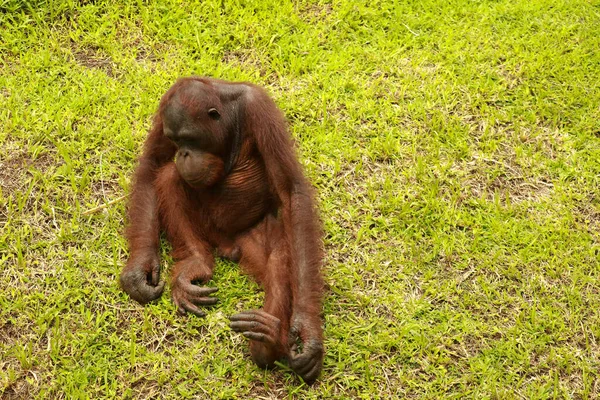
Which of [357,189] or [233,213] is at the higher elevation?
[233,213]

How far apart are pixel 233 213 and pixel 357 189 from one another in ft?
2.80

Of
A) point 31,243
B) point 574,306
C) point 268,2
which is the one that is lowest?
point 574,306

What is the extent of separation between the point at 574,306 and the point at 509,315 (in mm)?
358

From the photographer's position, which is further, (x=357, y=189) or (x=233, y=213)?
(x=357, y=189)

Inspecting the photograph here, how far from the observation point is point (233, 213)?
4.24 metres

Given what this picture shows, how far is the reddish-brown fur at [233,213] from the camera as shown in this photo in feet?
12.4

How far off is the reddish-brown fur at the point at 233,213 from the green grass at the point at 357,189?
14 centimetres

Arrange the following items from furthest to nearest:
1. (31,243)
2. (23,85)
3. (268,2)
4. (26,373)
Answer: (268,2) < (23,85) < (31,243) < (26,373)

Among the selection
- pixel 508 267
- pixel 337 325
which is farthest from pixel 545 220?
pixel 337 325

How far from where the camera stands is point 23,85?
514 centimetres

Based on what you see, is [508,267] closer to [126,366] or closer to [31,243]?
[126,366]

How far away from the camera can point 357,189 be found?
4.71m

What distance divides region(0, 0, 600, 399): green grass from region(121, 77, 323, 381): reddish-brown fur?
0.45 ft

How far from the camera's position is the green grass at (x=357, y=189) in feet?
12.6
